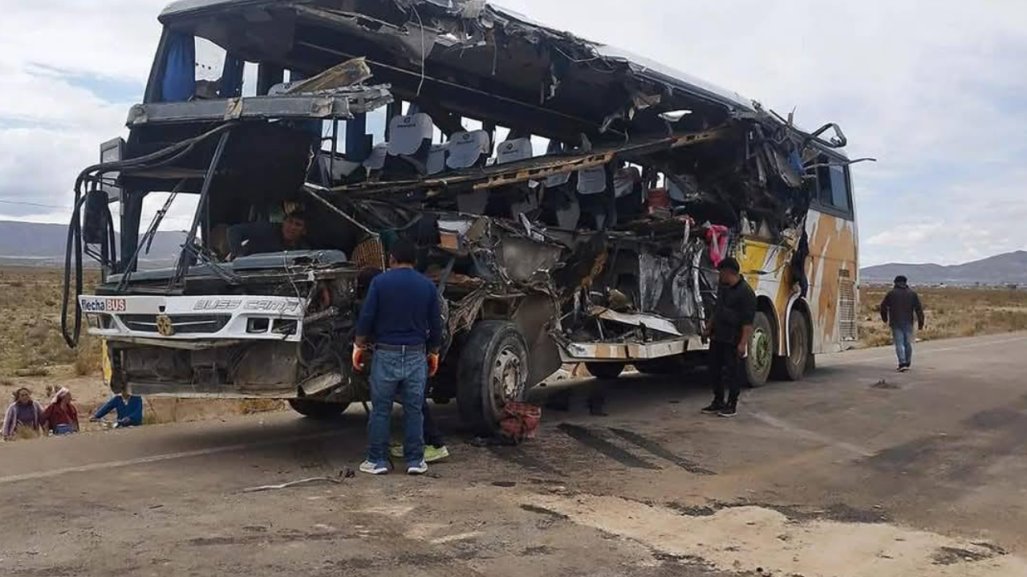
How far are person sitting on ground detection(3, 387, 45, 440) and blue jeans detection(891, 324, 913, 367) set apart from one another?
464 inches

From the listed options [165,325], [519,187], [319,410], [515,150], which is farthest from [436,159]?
[165,325]

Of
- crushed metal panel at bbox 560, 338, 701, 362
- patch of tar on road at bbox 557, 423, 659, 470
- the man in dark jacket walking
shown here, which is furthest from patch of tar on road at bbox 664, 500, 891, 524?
the man in dark jacket walking

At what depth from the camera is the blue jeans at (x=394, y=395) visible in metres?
7.11

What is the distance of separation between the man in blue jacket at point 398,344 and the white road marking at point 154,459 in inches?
60.5

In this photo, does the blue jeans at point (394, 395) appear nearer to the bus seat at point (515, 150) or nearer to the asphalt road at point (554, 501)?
the asphalt road at point (554, 501)

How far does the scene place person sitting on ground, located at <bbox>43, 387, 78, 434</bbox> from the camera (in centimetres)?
1073

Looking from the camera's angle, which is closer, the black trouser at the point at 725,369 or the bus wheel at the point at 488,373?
the bus wheel at the point at 488,373

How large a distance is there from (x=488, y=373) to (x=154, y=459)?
2.52 meters

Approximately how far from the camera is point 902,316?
1658 cm

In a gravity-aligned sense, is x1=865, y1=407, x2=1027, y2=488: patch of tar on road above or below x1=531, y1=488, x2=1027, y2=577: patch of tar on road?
above

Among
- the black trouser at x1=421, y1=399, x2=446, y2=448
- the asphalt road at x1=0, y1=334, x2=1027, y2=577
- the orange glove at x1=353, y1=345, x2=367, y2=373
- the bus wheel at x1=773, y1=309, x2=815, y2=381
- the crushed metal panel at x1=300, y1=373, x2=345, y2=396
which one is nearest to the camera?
the asphalt road at x1=0, y1=334, x2=1027, y2=577

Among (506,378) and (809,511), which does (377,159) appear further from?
(809,511)

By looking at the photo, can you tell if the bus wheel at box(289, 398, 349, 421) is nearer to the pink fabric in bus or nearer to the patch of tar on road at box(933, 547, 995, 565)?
the pink fabric in bus

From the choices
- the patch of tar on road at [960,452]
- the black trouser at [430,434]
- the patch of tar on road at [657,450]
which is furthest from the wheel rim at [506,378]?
the patch of tar on road at [960,452]
